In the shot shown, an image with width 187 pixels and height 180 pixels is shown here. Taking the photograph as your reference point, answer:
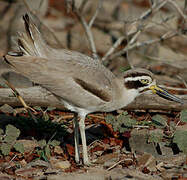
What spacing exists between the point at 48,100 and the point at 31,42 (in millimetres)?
1496

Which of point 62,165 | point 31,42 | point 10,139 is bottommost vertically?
point 62,165

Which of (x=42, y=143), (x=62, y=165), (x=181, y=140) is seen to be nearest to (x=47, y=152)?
(x=42, y=143)

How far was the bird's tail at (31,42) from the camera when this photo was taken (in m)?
5.86

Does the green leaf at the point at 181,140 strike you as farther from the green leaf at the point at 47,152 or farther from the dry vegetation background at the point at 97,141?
the green leaf at the point at 47,152

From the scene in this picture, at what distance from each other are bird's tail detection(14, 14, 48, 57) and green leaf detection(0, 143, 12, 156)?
53.7 inches

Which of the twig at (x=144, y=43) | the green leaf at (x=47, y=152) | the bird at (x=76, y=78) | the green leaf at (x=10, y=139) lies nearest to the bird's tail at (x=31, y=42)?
the bird at (x=76, y=78)

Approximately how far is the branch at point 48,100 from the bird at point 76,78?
117cm

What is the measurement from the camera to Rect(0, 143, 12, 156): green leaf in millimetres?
5793

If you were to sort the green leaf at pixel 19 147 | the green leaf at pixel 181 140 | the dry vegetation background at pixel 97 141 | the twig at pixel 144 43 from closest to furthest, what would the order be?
the dry vegetation background at pixel 97 141, the green leaf at pixel 181 140, the green leaf at pixel 19 147, the twig at pixel 144 43

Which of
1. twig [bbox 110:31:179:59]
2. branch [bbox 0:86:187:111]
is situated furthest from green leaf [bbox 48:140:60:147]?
twig [bbox 110:31:179:59]

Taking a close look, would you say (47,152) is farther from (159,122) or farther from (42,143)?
(159,122)

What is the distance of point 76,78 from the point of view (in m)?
5.64

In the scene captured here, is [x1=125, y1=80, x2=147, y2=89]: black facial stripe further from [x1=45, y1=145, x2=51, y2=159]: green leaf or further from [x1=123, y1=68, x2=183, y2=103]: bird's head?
[x1=45, y1=145, x2=51, y2=159]: green leaf

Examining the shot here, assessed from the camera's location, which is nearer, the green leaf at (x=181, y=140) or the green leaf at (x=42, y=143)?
the green leaf at (x=181, y=140)
